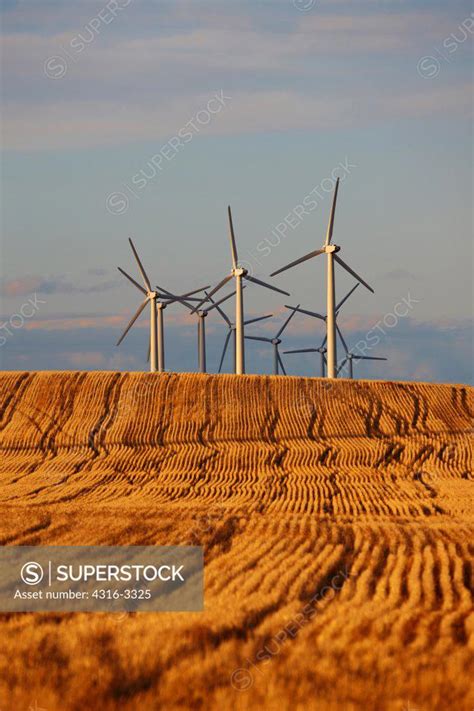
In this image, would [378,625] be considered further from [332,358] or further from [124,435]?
[332,358]

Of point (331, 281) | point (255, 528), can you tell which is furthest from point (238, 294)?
point (255, 528)

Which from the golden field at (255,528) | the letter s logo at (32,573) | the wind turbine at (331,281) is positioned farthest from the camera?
the wind turbine at (331,281)

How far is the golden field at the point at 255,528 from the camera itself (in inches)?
508

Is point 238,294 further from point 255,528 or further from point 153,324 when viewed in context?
point 255,528

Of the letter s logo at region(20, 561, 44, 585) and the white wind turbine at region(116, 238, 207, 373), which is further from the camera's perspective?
the white wind turbine at region(116, 238, 207, 373)

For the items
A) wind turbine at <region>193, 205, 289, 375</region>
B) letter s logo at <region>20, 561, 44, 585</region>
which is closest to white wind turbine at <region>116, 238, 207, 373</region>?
wind turbine at <region>193, 205, 289, 375</region>

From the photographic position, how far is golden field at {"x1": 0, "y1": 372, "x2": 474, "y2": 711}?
12.9 metres

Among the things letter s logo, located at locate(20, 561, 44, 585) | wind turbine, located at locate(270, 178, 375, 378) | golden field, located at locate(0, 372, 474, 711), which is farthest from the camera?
wind turbine, located at locate(270, 178, 375, 378)

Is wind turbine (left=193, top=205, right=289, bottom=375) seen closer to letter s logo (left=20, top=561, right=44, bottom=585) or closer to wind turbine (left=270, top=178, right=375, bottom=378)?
wind turbine (left=270, top=178, right=375, bottom=378)

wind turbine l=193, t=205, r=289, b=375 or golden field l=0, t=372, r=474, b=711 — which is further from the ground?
wind turbine l=193, t=205, r=289, b=375

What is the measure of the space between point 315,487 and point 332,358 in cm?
2119

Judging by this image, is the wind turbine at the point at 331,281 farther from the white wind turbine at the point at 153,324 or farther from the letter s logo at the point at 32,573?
the letter s logo at the point at 32,573

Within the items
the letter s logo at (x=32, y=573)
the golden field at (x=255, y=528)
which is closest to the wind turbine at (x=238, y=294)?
the golden field at (x=255, y=528)

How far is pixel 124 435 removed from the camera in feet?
191
